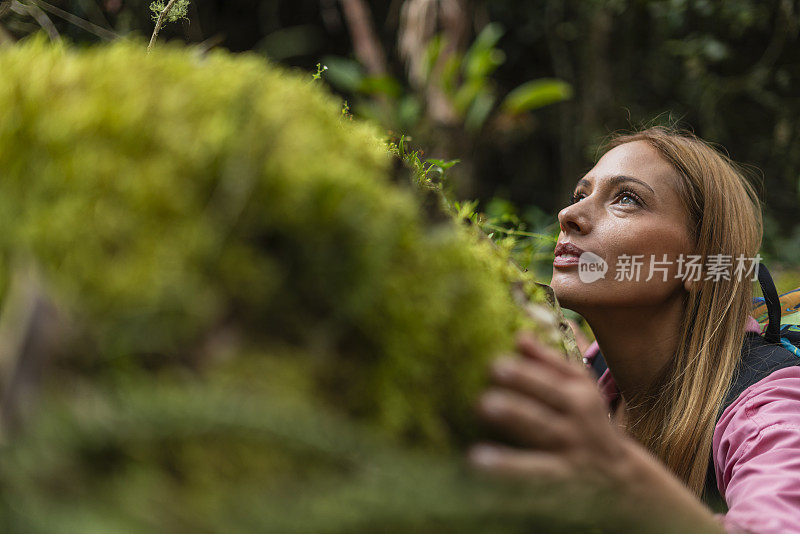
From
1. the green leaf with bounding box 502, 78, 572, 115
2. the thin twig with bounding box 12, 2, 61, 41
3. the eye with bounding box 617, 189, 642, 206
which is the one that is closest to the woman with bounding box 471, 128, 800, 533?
the eye with bounding box 617, 189, 642, 206

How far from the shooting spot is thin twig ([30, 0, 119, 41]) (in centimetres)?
89

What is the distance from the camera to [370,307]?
429 mm

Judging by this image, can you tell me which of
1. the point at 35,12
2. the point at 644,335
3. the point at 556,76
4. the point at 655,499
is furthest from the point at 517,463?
the point at 556,76

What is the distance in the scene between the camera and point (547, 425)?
1.42ft

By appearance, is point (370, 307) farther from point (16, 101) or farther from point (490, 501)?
point (16, 101)

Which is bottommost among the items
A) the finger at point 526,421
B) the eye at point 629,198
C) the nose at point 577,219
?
the finger at point 526,421

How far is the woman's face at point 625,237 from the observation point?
Answer: 127 cm

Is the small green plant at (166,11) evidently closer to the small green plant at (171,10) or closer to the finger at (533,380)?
the small green plant at (171,10)

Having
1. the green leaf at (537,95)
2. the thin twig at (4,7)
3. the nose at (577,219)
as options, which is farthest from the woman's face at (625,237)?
the green leaf at (537,95)

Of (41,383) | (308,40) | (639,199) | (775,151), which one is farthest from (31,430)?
(775,151)

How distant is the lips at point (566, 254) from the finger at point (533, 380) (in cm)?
89

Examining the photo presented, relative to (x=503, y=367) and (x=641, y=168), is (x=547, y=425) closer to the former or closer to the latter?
(x=503, y=367)

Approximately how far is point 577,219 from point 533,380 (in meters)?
0.98

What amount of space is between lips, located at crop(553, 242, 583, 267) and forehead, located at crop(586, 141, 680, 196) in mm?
201
